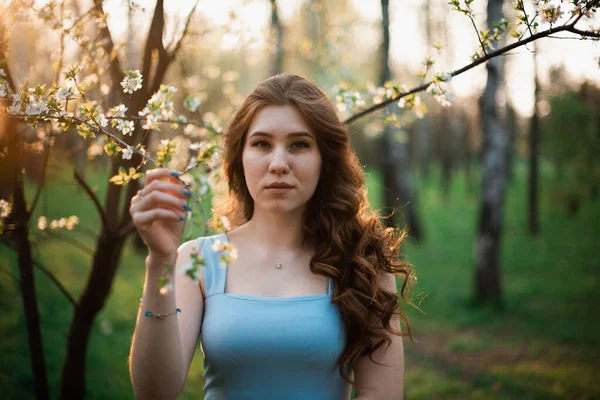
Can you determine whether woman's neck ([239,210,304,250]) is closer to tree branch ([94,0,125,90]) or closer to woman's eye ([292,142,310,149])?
woman's eye ([292,142,310,149])

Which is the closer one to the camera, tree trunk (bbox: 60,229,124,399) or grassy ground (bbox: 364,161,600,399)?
tree trunk (bbox: 60,229,124,399)

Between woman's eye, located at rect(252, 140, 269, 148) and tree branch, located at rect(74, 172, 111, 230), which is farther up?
woman's eye, located at rect(252, 140, 269, 148)

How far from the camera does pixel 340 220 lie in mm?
2529

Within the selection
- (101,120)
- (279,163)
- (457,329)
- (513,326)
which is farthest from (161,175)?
(513,326)

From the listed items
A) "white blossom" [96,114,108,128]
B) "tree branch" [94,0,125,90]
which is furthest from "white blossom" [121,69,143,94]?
"tree branch" [94,0,125,90]

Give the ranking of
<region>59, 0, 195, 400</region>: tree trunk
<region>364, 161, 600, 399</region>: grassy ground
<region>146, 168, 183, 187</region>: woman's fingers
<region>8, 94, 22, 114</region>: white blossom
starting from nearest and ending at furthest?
<region>146, 168, 183, 187</region>: woman's fingers → <region>8, 94, 22, 114</region>: white blossom → <region>59, 0, 195, 400</region>: tree trunk → <region>364, 161, 600, 399</region>: grassy ground

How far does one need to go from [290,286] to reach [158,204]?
1003 millimetres

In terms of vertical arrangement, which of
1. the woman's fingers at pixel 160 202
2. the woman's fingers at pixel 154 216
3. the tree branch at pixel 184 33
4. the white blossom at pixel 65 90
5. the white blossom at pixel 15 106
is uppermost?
the tree branch at pixel 184 33

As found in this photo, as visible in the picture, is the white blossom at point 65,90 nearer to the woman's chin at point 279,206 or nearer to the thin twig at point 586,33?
the woman's chin at point 279,206

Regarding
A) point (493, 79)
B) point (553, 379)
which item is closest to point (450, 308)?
point (553, 379)

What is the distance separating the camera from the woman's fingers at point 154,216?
4.37 ft

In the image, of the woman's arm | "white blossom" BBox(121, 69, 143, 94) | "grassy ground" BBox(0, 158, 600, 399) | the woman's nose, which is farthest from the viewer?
"grassy ground" BBox(0, 158, 600, 399)

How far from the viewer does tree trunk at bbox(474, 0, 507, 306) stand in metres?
7.29

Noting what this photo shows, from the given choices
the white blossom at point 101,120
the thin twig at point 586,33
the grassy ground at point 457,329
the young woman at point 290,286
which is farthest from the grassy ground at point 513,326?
the white blossom at point 101,120
